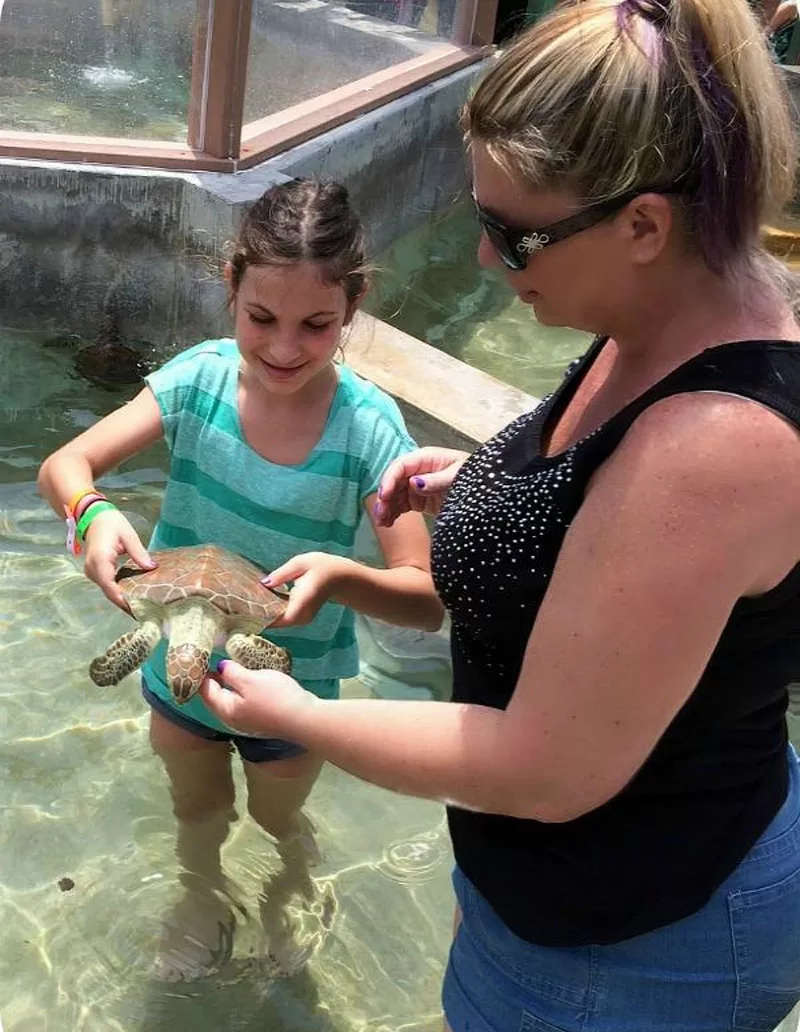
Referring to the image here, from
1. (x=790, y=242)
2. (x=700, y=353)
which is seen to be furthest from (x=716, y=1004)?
(x=790, y=242)

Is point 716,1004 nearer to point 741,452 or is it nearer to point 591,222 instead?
point 741,452

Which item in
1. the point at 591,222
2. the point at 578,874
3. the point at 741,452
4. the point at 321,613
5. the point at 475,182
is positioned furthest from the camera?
the point at 321,613

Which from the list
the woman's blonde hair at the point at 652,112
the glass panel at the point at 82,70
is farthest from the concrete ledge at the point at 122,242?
the woman's blonde hair at the point at 652,112

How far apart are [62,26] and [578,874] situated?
4924 mm

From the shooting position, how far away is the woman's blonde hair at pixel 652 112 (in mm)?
1221

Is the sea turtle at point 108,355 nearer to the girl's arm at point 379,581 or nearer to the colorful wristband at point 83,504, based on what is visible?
the colorful wristband at point 83,504

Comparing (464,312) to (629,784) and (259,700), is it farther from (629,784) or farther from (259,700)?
(629,784)

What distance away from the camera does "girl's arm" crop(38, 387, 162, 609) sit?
2.15 metres

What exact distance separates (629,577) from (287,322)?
1.20m

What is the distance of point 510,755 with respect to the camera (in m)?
1.30

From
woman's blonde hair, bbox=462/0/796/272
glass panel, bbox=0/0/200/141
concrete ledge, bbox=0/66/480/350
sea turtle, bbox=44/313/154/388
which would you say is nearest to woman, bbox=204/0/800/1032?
woman's blonde hair, bbox=462/0/796/272

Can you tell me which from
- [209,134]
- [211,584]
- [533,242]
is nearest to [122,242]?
[209,134]

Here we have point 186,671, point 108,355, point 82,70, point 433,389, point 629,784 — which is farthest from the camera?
point 82,70

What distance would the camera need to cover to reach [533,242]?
1.32m
